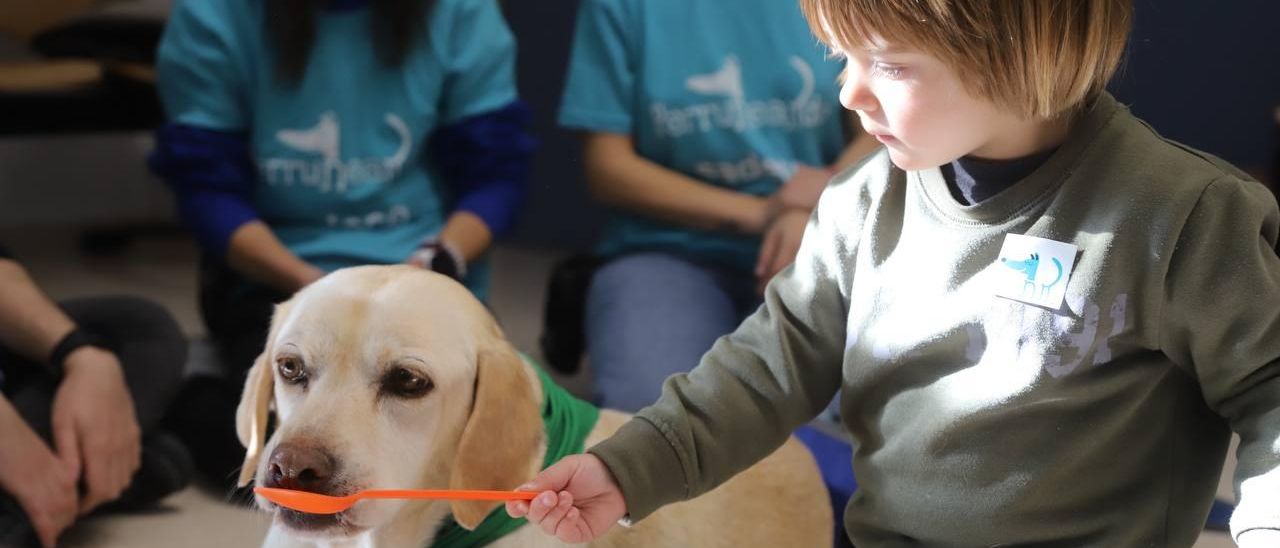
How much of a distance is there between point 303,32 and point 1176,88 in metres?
1.09

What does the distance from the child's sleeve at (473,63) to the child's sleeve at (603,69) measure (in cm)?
9

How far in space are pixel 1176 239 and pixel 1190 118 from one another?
47.4 inches

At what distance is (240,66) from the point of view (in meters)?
1.49

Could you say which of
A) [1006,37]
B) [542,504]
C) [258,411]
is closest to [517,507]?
[542,504]

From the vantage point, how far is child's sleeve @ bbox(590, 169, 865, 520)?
0.83 meters

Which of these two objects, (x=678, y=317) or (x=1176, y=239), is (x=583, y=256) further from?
(x=1176, y=239)

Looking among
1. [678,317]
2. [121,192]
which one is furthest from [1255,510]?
[121,192]

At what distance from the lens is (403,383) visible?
85cm

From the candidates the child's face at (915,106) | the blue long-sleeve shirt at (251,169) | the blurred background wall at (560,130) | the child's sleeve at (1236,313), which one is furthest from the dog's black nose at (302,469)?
the blurred background wall at (560,130)

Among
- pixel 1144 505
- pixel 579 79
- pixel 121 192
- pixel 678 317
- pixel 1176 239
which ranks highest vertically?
pixel 1176 239

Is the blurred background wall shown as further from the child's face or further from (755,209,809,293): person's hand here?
the child's face

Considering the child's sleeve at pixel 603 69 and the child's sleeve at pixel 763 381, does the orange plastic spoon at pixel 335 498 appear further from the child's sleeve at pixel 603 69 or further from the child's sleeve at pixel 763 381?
the child's sleeve at pixel 603 69

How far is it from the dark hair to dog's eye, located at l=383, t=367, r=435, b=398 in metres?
0.72

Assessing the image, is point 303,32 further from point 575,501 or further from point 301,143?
point 575,501
